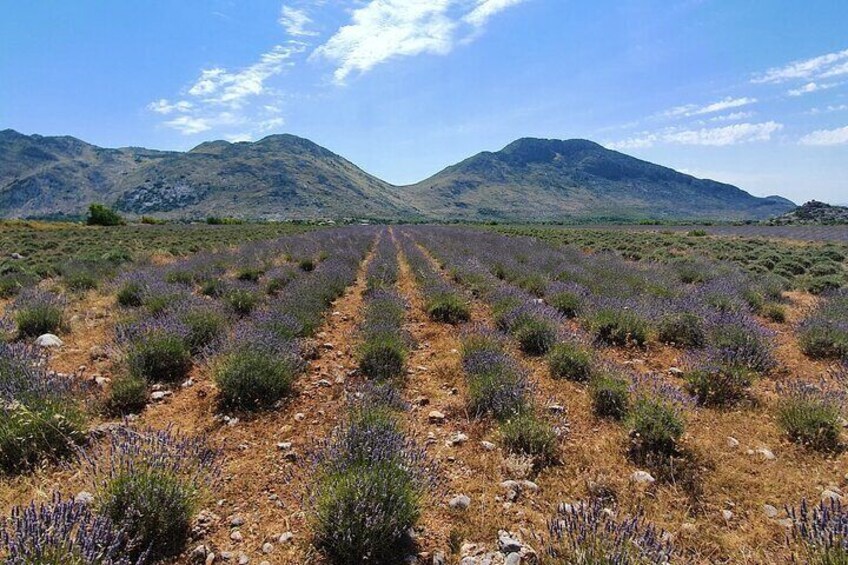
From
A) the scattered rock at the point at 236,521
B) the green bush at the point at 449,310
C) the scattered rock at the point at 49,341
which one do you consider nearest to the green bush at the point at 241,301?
the scattered rock at the point at 49,341

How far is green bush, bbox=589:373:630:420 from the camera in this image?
4.56 metres

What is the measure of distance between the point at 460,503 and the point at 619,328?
16.0 feet

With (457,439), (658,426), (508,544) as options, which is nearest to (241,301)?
(457,439)

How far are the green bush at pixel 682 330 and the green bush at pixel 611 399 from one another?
304 centimetres

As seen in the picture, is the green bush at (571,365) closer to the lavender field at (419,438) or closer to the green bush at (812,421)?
the lavender field at (419,438)

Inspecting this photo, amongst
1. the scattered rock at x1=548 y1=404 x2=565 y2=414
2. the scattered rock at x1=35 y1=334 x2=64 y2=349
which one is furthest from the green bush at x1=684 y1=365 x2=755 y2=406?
the scattered rock at x1=35 y1=334 x2=64 y2=349

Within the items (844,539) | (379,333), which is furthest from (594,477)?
(379,333)

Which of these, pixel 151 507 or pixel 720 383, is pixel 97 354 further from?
pixel 720 383

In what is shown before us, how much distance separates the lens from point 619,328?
276 inches

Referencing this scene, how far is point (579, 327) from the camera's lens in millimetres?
7770

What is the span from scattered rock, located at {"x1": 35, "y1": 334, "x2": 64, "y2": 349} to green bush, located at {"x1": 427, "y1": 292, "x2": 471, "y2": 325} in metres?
6.21

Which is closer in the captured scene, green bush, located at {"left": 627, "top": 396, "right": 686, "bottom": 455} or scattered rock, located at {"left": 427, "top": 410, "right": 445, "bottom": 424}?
green bush, located at {"left": 627, "top": 396, "right": 686, "bottom": 455}

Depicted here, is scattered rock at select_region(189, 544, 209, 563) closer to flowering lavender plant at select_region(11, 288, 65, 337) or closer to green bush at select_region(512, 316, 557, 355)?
green bush at select_region(512, 316, 557, 355)

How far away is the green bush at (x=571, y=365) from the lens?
5.58 meters
